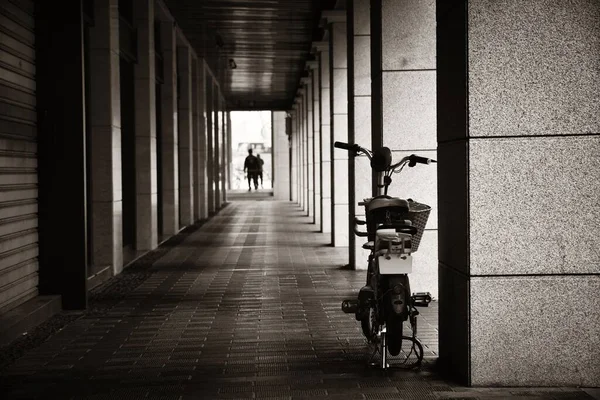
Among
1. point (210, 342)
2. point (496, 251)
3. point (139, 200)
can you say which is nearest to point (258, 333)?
point (210, 342)

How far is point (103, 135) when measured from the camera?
10156 mm

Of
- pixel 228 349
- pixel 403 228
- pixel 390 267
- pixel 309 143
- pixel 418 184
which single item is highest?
pixel 309 143

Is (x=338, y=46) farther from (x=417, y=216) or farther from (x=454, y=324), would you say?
(x=454, y=324)

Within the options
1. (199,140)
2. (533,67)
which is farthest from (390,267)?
(199,140)

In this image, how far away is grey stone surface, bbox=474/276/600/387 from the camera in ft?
16.4

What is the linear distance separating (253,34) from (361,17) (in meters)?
7.92

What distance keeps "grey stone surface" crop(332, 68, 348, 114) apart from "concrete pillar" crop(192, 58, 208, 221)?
8.31m

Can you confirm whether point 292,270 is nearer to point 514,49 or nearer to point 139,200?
point 139,200

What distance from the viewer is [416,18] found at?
351 inches

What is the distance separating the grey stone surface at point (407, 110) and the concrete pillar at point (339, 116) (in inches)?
216

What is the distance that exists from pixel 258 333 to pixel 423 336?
130 centimetres

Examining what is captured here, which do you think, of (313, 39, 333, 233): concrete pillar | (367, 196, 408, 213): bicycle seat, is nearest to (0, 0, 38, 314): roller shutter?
(367, 196, 408, 213): bicycle seat

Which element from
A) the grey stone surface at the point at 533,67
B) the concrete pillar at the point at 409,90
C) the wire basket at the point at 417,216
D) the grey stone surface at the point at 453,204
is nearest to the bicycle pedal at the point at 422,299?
Result: the grey stone surface at the point at 453,204

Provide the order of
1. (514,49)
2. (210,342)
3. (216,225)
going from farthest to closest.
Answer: (216,225)
(210,342)
(514,49)
